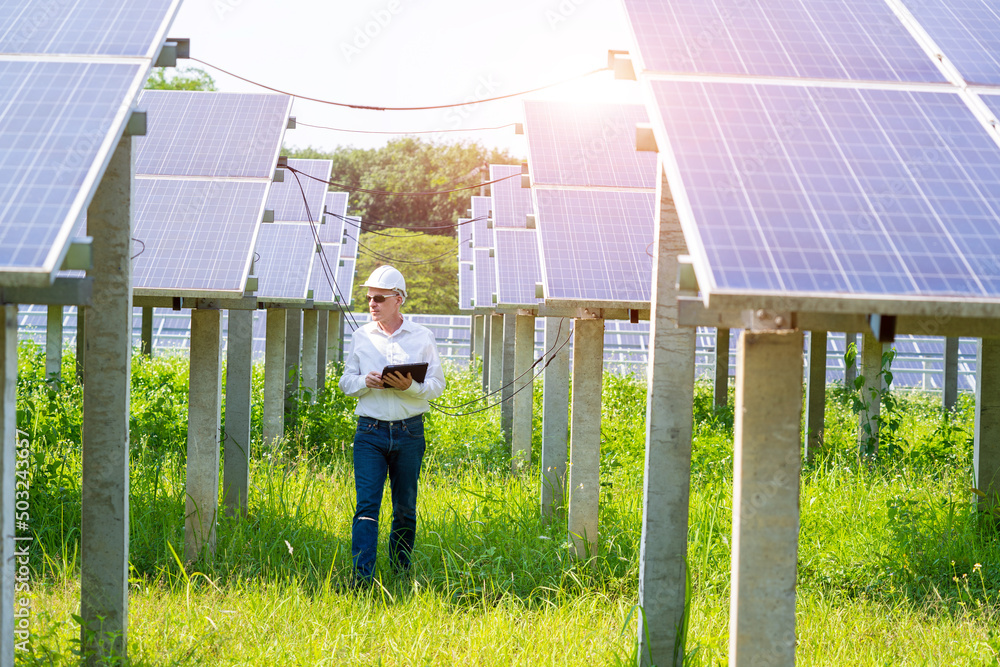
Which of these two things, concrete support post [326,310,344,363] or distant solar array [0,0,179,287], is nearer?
distant solar array [0,0,179,287]

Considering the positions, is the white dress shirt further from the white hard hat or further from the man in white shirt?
the white hard hat

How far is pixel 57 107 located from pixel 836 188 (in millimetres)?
3148

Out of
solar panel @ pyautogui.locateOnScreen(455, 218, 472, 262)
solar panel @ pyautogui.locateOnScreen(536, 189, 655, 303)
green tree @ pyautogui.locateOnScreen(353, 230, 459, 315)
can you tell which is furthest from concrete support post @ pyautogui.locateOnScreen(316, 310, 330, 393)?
green tree @ pyautogui.locateOnScreen(353, 230, 459, 315)

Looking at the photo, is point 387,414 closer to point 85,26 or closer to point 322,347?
point 85,26

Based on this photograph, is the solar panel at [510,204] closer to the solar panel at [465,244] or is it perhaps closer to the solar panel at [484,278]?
the solar panel at [484,278]

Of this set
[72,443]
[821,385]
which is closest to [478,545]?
[72,443]

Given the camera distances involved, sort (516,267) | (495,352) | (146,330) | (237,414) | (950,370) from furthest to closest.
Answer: (495,352)
(146,330)
(950,370)
(516,267)
(237,414)

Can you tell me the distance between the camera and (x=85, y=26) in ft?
14.1

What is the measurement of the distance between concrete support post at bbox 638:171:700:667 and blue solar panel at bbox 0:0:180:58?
2.63m

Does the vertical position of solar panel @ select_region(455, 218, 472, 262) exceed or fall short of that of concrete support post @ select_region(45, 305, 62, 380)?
it exceeds it

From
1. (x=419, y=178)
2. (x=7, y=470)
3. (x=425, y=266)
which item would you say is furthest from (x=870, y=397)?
(x=419, y=178)

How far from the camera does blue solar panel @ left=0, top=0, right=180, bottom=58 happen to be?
4062mm

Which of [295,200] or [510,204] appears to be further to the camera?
[510,204]

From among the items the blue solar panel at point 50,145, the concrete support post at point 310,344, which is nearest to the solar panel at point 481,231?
the concrete support post at point 310,344
